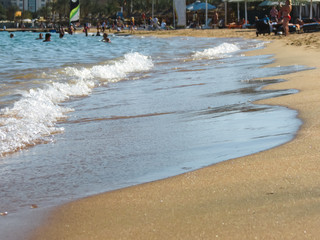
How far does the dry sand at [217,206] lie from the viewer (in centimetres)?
245

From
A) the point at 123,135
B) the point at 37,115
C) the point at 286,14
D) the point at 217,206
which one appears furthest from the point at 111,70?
the point at 286,14

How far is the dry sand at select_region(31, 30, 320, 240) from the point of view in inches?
96.5

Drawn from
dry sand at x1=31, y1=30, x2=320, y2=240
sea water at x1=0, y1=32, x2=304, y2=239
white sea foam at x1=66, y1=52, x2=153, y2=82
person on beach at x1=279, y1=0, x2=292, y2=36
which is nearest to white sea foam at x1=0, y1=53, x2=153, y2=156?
sea water at x1=0, y1=32, x2=304, y2=239

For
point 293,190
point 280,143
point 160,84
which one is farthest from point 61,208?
point 160,84

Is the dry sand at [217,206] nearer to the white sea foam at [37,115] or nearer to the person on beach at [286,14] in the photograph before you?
the white sea foam at [37,115]

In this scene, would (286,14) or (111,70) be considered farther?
(286,14)

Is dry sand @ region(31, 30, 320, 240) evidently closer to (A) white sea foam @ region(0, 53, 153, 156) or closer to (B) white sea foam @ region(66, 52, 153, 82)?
(A) white sea foam @ region(0, 53, 153, 156)

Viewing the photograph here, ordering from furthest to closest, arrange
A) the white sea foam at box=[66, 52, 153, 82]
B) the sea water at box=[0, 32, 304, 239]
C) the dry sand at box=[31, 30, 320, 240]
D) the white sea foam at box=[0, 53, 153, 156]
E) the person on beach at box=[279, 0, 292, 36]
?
the person on beach at box=[279, 0, 292, 36]
the white sea foam at box=[66, 52, 153, 82]
the white sea foam at box=[0, 53, 153, 156]
the sea water at box=[0, 32, 304, 239]
the dry sand at box=[31, 30, 320, 240]

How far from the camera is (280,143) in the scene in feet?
13.2

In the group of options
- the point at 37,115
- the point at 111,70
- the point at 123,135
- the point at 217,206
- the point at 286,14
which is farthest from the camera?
the point at 286,14

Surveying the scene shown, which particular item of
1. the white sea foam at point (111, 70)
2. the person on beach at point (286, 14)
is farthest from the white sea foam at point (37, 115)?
the person on beach at point (286, 14)

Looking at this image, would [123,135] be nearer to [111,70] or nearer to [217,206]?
[217,206]

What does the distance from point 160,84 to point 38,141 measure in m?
5.05

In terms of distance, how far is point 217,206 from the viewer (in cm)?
276
